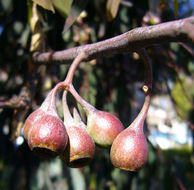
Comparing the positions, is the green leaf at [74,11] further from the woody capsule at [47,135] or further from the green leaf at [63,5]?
the woody capsule at [47,135]

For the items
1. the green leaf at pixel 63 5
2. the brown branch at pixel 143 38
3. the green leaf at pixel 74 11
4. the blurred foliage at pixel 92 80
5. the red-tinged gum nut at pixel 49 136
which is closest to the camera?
the brown branch at pixel 143 38

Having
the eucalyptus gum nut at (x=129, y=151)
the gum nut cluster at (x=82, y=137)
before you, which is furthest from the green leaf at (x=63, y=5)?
the eucalyptus gum nut at (x=129, y=151)

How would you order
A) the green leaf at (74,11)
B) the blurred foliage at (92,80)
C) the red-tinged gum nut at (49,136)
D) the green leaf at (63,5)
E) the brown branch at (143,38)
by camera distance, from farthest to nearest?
the blurred foliage at (92,80) → the green leaf at (63,5) → the green leaf at (74,11) → the red-tinged gum nut at (49,136) → the brown branch at (143,38)

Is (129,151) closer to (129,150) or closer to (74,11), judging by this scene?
(129,150)

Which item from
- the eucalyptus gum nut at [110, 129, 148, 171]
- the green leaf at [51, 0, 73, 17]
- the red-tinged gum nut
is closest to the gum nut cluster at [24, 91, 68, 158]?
the red-tinged gum nut

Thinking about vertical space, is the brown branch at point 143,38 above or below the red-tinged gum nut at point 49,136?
above

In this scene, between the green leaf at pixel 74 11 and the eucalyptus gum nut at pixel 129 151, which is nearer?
the eucalyptus gum nut at pixel 129 151

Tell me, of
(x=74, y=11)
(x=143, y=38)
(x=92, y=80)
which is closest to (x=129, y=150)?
(x=143, y=38)
